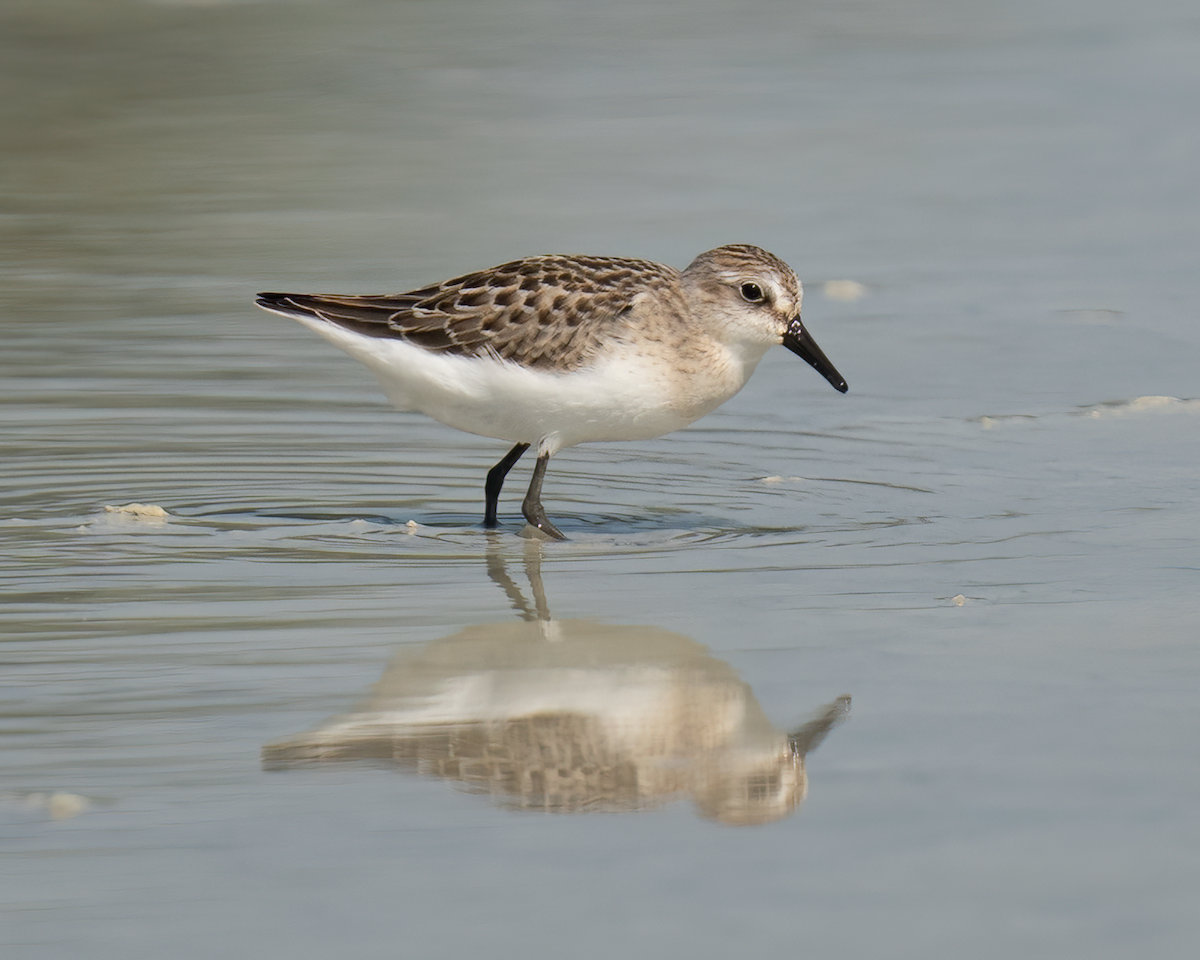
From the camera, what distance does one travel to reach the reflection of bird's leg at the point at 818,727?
16.4 ft

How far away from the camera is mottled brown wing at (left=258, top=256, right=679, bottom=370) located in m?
7.65

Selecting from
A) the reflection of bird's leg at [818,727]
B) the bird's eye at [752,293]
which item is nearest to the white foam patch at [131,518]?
the bird's eye at [752,293]

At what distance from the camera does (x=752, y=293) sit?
7.91 meters

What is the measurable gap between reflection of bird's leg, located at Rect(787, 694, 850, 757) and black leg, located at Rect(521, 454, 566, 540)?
2.27 m

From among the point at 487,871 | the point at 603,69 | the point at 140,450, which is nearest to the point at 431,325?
the point at 140,450

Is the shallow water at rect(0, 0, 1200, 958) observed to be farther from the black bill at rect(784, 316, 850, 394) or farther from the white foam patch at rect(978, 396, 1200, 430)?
the black bill at rect(784, 316, 850, 394)

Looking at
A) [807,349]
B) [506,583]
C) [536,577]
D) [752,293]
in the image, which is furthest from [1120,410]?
[506,583]

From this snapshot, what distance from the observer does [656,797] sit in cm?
466

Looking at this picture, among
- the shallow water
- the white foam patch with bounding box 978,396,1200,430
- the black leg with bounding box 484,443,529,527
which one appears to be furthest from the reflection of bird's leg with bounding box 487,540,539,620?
the white foam patch with bounding box 978,396,1200,430

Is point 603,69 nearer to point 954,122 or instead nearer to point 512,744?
point 954,122

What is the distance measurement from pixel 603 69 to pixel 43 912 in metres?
13.0

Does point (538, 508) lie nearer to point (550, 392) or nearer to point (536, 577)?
point (550, 392)

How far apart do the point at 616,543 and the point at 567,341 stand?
0.81 m

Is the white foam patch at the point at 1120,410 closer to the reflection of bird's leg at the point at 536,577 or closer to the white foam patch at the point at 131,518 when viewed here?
the reflection of bird's leg at the point at 536,577
